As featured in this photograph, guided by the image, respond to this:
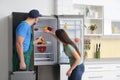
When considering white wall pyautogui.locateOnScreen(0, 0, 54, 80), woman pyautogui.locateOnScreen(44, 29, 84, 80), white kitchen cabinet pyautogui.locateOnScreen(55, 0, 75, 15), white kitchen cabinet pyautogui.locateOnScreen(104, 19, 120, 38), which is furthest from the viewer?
white kitchen cabinet pyautogui.locateOnScreen(104, 19, 120, 38)

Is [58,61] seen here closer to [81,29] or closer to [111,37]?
[81,29]

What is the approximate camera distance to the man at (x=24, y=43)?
4301 millimetres

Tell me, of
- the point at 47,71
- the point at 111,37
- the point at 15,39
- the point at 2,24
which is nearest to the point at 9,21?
the point at 2,24

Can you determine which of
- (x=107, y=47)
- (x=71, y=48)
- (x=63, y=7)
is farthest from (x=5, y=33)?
(x=107, y=47)

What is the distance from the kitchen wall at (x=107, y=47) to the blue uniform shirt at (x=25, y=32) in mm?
1884

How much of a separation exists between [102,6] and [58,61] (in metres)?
1.76

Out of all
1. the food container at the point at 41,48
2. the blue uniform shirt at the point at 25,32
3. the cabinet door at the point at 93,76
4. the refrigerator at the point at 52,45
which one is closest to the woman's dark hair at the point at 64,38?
the blue uniform shirt at the point at 25,32

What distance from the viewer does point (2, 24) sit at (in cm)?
495

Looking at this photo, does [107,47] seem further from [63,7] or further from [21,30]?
[21,30]

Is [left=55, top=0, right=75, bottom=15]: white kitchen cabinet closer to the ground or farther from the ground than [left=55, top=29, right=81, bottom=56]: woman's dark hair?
farther from the ground

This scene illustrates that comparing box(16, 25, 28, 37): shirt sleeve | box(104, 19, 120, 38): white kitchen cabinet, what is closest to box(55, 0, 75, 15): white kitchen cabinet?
box(104, 19, 120, 38): white kitchen cabinet

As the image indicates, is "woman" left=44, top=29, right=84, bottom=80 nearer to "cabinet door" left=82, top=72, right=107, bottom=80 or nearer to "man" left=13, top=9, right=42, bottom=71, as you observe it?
"man" left=13, top=9, right=42, bottom=71

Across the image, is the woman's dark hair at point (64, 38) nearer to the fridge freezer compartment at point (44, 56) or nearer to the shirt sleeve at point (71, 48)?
the shirt sleeve at point (71, 48)

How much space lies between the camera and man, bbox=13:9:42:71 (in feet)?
A: 14.1
